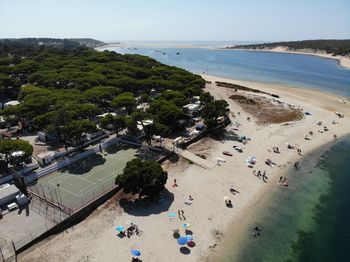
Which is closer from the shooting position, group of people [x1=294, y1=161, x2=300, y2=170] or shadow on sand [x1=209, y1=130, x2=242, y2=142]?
group of people [x1=294, y1=161, x2=300, y2=170]

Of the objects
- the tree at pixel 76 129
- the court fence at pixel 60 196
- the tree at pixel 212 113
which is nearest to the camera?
the court fence at pixel 60 196

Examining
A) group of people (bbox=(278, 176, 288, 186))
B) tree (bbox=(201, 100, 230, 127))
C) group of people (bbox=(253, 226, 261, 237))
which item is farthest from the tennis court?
group of people (bbox=(278, 176, 288, 186))

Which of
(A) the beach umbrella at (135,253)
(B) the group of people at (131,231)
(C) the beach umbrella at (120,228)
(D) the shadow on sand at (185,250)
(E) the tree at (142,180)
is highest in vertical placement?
(E) the tree at (142,180)

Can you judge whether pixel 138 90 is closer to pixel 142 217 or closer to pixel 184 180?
pixel 184 180

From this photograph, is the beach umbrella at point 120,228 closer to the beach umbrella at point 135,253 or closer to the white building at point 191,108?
the beach umbrella at point 135,253

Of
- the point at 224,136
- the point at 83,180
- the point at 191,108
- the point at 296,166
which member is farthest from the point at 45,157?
the point at 296,166

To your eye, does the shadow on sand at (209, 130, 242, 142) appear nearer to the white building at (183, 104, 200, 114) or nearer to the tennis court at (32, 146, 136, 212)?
the white building at (183, 104, 200, 114)

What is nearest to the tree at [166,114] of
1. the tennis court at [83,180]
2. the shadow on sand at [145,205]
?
the tennis court at [83,180]
